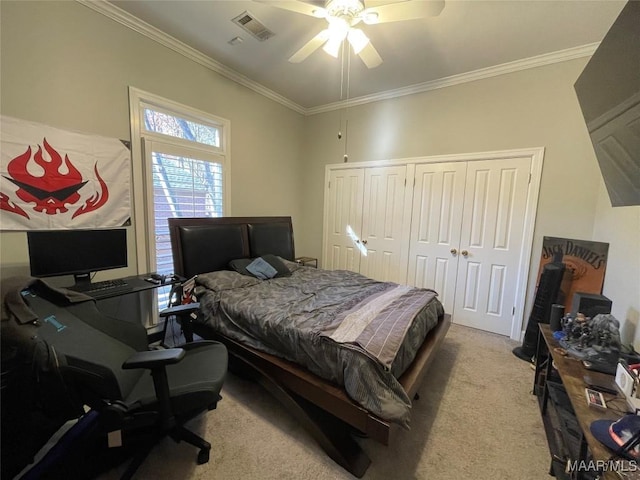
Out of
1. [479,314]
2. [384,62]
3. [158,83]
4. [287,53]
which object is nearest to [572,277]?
[479,314]

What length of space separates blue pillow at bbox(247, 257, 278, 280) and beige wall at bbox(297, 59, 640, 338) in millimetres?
2283

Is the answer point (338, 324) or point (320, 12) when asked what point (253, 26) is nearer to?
point (320, 12)

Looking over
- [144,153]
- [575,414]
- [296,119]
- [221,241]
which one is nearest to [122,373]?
[221,241]

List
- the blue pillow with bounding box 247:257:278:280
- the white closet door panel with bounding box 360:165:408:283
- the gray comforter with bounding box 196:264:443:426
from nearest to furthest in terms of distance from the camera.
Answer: the gray comforter with bounding box 196:264:443:426
the blue pillow with bounding box 247:257:278:280
the white closet door panel with bounding box 360:165:408:283

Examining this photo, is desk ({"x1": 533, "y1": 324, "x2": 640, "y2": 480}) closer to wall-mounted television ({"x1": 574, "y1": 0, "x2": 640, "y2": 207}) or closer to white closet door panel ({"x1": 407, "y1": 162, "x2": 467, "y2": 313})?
wall-mounted television ({"x1": 574, "y1": 0, "x2": 640, "y2": 207})

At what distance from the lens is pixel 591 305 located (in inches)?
74.7

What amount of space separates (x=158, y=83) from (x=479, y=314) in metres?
4.52

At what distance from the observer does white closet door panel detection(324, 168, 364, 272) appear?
4125mm

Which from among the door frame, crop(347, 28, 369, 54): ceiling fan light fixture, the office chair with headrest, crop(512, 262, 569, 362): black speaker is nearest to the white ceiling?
crop(347, 28, 369, 54): ceiling fan light fixture

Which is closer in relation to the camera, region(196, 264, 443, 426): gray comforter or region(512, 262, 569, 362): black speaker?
region(196, 264, 443, 426): gray comforter

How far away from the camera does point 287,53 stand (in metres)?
2.84

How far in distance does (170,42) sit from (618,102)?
138 inches

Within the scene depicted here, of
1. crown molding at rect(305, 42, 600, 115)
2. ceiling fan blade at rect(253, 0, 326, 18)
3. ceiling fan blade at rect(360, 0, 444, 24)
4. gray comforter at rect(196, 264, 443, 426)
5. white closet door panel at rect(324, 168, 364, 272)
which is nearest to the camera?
gray comforter at rect(196, 264, 443, 426)

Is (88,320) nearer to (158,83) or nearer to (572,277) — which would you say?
(158,83)
